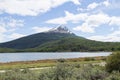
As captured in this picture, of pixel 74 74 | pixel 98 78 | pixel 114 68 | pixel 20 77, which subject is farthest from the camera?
pixel 114 68

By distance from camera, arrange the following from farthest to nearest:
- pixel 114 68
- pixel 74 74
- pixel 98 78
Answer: pixel 114 68 < pixel 98 78 < pixel 74 74

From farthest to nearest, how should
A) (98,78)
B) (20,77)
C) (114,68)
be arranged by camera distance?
1. (114,68)
2. (98,78)
3. (20,77)

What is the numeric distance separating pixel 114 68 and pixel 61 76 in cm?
1090

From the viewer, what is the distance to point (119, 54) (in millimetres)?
30547

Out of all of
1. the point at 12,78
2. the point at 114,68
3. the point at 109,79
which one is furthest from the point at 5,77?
the point at 114,68

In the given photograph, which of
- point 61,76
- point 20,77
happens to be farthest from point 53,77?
point 20,77

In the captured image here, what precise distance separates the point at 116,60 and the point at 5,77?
46.0ft

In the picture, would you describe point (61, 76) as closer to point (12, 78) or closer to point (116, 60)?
point (12, 78)

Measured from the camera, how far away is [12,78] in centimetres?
1838

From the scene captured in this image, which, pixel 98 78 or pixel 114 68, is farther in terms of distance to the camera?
pixel 114 68

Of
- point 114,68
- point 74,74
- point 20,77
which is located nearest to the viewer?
point 20,77

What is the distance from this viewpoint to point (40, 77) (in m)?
18.7

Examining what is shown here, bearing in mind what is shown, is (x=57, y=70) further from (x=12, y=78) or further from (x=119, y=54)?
(x=119, y=54)

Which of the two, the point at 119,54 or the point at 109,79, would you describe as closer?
the point at 109,79
